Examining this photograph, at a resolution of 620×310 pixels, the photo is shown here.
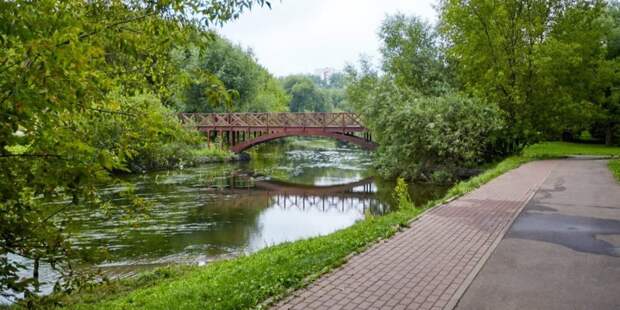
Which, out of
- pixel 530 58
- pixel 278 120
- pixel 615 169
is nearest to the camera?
pixel 615 169

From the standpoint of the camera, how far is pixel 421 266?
6934 millimetres

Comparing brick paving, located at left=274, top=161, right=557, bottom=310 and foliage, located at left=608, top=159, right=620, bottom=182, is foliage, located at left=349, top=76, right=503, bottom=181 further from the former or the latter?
brick paving, located at left=274, top=161, right=557, bottom=310

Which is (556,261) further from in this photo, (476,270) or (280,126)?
(280,126)

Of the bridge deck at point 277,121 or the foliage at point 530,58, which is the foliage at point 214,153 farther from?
the foliage at point 530,58

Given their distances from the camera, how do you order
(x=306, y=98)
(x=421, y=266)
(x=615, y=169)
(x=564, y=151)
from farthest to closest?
(x=306, y=98)
(x=564, y=151)
(x=615, y=169)
(x=421, y=266)

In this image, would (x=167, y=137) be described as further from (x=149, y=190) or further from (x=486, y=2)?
(x=486, y=2)

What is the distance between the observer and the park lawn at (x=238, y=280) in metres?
5.90

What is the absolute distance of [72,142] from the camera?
368cm

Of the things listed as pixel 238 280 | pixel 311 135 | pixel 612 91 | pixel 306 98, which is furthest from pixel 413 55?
pixel 306 98

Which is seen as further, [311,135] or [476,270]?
[311,135]

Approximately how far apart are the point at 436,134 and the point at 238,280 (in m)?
17.5

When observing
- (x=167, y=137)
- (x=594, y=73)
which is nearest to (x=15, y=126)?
(x=167, y=137)

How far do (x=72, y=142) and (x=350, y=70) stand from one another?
3548cm

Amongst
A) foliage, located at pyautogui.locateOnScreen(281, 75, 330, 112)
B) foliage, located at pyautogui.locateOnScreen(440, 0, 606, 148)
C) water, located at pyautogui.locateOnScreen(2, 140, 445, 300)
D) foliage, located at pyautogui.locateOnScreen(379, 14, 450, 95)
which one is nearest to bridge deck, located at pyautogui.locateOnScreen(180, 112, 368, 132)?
water, located at pyautogui.locateOnScreen(2, 140, 445, 300)
